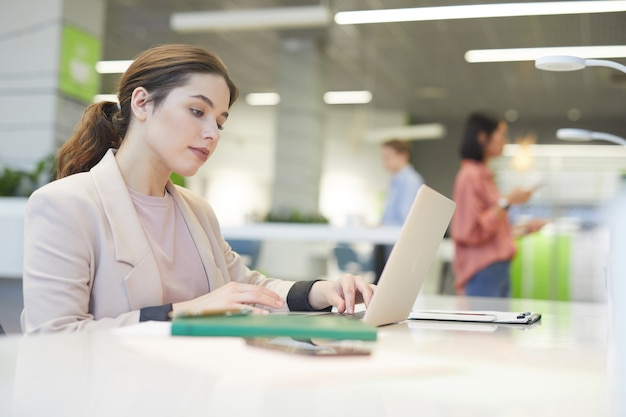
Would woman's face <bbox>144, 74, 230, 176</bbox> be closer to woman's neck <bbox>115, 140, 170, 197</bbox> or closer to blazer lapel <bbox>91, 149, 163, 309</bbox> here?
woman's neck <bbox>115, 140, 170, 197</bbox>

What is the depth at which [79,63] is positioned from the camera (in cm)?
579

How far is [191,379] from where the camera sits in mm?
839

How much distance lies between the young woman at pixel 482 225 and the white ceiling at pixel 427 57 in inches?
143

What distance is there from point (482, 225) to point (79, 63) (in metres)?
3.41

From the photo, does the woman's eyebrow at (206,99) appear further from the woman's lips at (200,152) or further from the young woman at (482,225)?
the young woman at (482,225)

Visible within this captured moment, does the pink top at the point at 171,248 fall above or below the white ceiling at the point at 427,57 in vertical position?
below

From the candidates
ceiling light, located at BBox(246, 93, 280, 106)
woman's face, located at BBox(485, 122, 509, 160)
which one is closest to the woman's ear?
woman's face, located at BBox(485, 122, 509, 160)

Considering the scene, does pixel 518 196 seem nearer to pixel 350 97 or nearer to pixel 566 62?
pixel 566 62

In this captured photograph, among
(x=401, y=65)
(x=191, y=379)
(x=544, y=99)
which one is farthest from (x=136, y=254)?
(x=544, y=99)

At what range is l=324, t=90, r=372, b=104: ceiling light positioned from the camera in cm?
994

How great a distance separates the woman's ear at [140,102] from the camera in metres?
1.72

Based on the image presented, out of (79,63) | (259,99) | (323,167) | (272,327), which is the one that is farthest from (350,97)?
(272,327)

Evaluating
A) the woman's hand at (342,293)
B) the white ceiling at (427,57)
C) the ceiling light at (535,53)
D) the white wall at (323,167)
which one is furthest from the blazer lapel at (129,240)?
the ceiling light at (535,53)

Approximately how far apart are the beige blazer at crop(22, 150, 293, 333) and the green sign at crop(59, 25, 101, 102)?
14.0 ft
